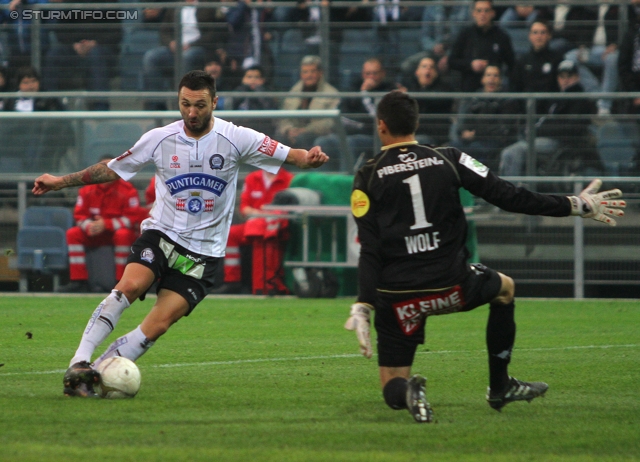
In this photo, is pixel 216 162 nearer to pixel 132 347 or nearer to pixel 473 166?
pixel 132 347

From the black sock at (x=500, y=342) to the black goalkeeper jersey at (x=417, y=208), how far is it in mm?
423

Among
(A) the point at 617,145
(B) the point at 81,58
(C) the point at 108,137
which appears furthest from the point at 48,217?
(A) the point at 617,145

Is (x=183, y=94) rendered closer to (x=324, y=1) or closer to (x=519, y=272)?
(x=519, y=272)

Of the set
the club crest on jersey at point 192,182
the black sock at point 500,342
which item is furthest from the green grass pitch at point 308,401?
the club crest on jersey at point 192,182

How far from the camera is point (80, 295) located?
1462cm

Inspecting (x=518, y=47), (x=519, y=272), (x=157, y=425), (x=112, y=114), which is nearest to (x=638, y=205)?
(x=519, y=272)

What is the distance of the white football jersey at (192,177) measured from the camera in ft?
21.9

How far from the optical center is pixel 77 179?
668cm

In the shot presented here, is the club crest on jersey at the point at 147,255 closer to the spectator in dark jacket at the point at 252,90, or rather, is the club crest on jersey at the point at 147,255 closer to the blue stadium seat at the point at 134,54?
the spectator in dark jacket at the point at 252,90

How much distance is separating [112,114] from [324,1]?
4067mm

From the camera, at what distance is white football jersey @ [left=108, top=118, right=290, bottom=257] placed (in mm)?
6664

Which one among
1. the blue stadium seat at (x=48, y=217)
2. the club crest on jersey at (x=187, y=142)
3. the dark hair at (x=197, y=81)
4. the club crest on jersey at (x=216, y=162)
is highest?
the dark hair at (x=197, y=81)

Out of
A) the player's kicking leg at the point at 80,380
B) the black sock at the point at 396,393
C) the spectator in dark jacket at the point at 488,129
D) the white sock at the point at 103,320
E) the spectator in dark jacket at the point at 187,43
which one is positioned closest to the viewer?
the black sock at the point at 396,393

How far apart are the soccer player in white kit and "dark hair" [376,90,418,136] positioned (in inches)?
39.3
